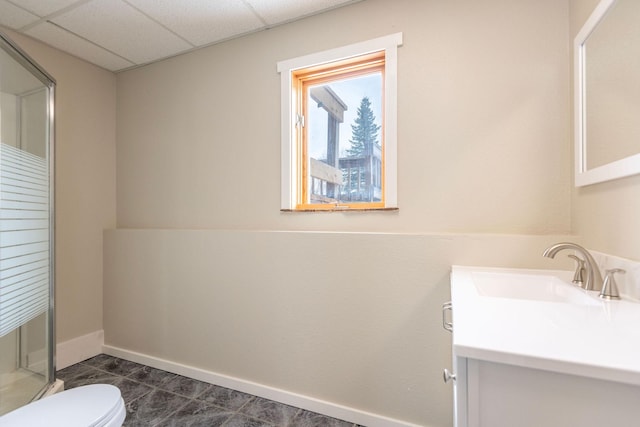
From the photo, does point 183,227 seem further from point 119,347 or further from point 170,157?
point 119,347

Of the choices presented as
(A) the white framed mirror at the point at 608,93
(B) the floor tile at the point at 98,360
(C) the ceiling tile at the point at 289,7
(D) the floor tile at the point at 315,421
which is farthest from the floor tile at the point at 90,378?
(A) the white framed mirror at the point at 608,93

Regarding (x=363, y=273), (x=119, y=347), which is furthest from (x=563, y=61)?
(x=119, y=347)

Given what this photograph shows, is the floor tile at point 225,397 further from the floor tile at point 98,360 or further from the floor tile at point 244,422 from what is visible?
the floor tile at point 98,360

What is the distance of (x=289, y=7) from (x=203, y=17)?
0.57 metres

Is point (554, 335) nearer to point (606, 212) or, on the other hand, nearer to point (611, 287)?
point (611, 287)

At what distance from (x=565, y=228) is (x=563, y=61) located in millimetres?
783

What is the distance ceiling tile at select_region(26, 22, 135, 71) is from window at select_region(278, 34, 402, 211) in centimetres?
153

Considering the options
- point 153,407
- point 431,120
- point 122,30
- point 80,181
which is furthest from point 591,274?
point 80,181

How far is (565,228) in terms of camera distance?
1.36 m

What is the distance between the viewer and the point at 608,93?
1.05 m

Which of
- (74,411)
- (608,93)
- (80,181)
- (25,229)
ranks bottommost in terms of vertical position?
(74,411)

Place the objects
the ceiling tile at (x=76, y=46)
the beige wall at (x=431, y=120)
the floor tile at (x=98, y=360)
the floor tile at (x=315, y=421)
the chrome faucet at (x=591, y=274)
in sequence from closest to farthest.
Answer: the chrome faucet at (x=591, y=274)
the beige wall at (x=431, y=120)
the floor tile at (x=315, y=421)
the ceiling tile at (x=76, y=46)
the floor tile at (x=98, y=360)

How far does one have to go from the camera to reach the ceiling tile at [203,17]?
1.76 metres

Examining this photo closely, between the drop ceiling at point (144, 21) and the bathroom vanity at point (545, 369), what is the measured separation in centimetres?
189
